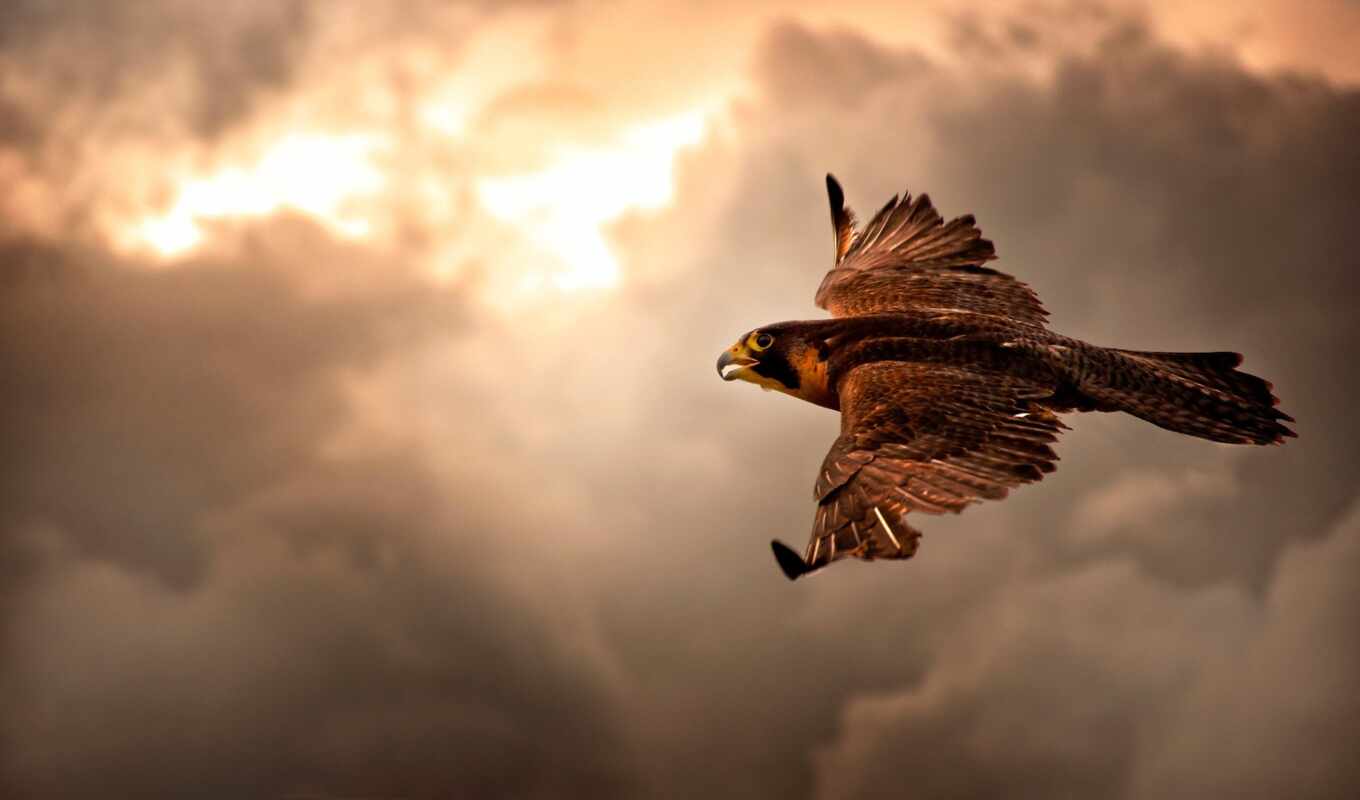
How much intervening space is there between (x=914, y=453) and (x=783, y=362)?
4.85m

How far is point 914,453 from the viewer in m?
15.5

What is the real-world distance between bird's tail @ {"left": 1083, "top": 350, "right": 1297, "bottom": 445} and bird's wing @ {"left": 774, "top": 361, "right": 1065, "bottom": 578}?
1391mm

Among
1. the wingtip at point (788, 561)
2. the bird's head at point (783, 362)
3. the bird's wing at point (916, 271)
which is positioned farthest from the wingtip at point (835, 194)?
the wingtip at point (788, 561)

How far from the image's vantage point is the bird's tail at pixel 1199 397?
17.2 meters

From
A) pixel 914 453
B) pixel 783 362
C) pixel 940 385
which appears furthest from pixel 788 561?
pixel 783 362

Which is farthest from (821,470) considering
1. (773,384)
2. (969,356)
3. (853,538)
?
(773,384)

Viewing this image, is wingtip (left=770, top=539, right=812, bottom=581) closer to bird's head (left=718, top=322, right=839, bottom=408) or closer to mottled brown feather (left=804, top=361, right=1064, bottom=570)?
mottled brown feather (left=804, top=361, right=1064, bottom=570)

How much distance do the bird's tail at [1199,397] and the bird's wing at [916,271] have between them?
246cm

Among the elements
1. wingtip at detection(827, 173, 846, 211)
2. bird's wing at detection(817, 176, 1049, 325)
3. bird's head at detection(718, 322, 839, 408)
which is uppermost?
wingtip at detection(827, 173, 846, 211)

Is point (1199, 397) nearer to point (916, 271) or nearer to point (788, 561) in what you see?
point (916, 271)

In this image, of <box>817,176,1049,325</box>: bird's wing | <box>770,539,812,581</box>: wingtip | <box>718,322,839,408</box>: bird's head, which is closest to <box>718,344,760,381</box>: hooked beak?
<box>718,322,839,408</box>: bird's head

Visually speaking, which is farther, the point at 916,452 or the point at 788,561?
the point at 916,452

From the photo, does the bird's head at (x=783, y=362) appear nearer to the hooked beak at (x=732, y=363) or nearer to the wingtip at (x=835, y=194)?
the hooked beak at (x=732, y=363)

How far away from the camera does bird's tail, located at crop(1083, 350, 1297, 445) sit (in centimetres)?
1723
